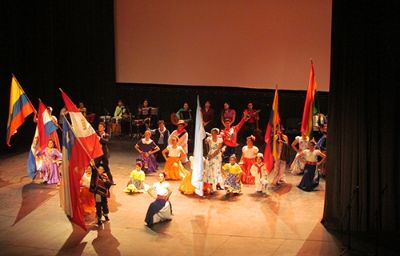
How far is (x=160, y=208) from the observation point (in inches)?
510

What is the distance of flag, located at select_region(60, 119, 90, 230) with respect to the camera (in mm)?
12047

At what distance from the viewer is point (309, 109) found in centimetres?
1439

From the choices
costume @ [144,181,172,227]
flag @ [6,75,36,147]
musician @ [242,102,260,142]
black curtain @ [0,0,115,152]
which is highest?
black curtain @ [0,0,115,152]

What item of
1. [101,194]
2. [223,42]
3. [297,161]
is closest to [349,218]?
[101,194]

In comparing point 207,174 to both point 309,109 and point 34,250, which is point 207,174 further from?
point 34,250

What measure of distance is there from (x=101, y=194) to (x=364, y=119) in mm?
5518

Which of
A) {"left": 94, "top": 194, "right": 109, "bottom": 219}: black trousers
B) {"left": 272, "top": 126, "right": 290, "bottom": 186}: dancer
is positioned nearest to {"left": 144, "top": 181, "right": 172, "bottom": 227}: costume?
{"left": 94, "top": 194, "right": 109, "bottom": 219}: black trousers

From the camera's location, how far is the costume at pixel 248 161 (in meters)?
16.1

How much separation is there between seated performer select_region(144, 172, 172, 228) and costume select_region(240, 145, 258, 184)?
3420 mm

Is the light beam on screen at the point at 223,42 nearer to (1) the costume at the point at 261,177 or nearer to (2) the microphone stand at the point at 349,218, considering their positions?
(1) the costume at the point at 261,177

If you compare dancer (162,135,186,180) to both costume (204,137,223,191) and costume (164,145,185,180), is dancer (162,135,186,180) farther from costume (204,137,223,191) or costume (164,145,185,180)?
costume (204,137,223,191)

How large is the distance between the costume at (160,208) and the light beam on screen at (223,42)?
8599 mm

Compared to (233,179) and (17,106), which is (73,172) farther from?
(17,106)

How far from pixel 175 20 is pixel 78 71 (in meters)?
4.21
